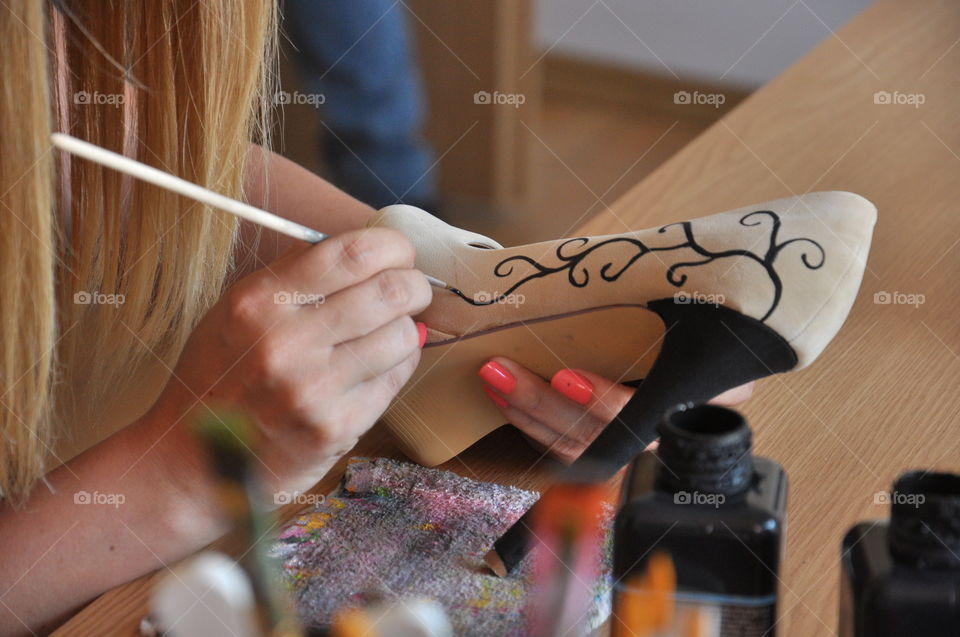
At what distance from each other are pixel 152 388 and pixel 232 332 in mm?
175

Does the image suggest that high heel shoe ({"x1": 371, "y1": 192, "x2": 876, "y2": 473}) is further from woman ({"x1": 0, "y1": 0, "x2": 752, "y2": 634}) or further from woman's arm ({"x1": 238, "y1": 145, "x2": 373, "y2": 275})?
woman's arm ({"x1": 238, "y1": 145, "x2": 373, "y2": 275})

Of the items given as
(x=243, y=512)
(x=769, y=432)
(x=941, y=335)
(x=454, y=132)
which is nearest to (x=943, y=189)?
(x=941, y=335)

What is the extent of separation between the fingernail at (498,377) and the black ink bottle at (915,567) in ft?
0.93

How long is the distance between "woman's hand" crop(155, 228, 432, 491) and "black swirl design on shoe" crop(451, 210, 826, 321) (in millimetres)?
74

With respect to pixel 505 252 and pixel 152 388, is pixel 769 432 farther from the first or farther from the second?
pixel 152 388

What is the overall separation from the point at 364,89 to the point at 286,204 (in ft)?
2.54

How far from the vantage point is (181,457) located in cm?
56

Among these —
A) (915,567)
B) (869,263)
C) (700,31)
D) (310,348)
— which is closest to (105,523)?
(310,348)

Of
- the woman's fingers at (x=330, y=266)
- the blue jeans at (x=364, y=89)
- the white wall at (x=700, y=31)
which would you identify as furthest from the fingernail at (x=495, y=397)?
the white wall at (x=700, y=31)

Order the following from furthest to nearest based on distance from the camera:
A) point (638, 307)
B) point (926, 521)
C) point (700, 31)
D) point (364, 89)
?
point (700, 31) < point (364, 89) < point (638, 307) < point (926, 521)

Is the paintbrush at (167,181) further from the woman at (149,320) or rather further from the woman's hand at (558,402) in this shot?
the woman's hand at (558,402)

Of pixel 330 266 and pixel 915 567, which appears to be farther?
pixel 330 266

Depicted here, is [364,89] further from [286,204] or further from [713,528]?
[713,528]

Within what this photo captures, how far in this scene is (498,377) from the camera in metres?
0.61
